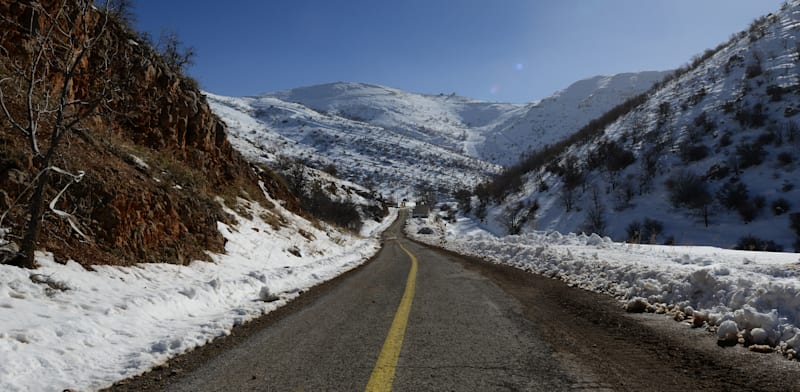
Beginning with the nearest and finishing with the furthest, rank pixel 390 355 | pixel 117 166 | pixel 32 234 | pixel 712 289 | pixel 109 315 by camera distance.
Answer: pixel 390 355, pixel 109 315, pixel 712 289, pixel 32 234, pixel 117 166

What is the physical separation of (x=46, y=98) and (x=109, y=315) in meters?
3.13

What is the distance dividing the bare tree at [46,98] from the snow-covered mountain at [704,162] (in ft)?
154

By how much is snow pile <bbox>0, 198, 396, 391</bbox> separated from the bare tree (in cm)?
77

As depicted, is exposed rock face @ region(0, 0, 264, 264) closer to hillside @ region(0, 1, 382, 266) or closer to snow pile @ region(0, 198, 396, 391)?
hillside @ region(0, 1, 382, 266)

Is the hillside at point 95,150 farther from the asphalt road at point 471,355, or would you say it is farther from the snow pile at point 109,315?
the asphalt road at point 471,355

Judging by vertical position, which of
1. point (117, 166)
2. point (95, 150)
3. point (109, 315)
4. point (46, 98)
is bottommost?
point (109, 315)

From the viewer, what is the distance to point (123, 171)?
9.87 m

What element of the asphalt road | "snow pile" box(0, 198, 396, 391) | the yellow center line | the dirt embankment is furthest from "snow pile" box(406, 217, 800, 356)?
the dirt embankment

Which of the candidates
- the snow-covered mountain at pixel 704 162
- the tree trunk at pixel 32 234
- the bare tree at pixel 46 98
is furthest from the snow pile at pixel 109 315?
the snow-covered mountain at pixel 704 162

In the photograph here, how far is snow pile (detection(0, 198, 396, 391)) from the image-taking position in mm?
3799

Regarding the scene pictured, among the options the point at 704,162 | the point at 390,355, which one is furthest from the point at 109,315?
the point at 704,162

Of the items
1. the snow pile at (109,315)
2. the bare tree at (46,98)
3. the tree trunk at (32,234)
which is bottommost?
the snow pile at (109,315)

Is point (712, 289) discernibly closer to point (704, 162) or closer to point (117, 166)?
point (117, 166)

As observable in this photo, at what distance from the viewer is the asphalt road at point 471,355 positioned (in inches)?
135
